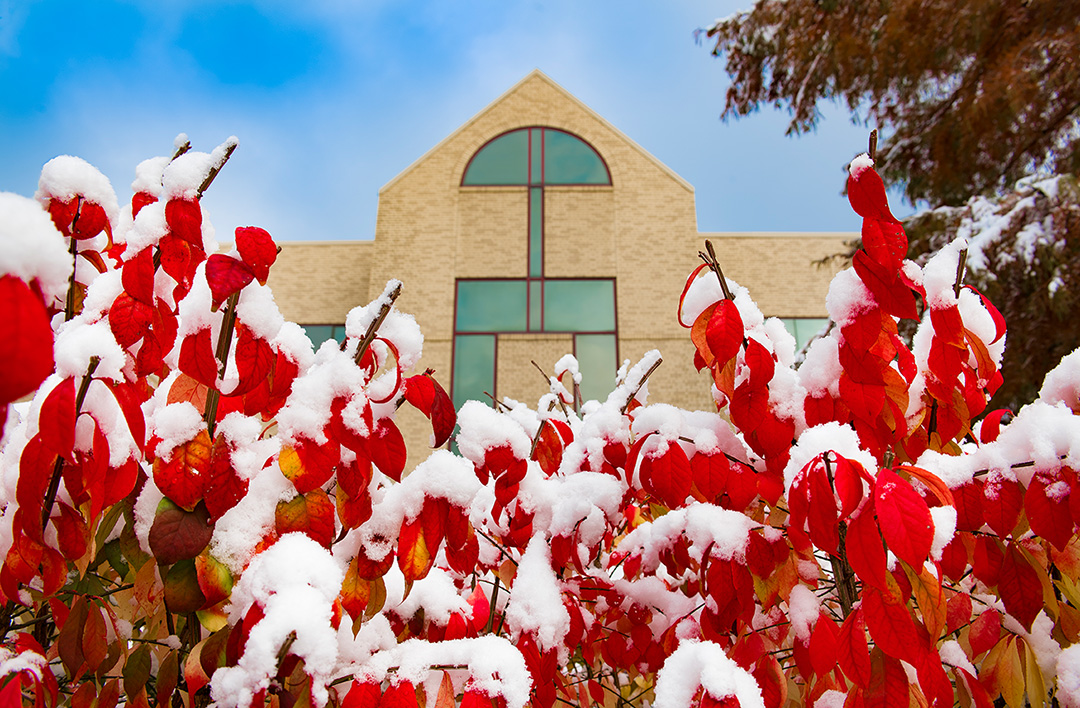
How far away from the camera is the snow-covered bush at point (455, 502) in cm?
101

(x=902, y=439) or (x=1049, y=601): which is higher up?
(x=902, y=439)

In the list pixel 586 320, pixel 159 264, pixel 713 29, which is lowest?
pixel 159 264

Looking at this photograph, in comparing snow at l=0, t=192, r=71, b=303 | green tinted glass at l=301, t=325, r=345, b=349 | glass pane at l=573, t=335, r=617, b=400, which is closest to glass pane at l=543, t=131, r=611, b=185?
glass pane at l=573, t=335, r=617, b=400

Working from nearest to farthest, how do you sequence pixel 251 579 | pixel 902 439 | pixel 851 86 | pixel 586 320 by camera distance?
pixel 251 579 < pixel 902 439 < pixel 851 86 < pixel 586 320

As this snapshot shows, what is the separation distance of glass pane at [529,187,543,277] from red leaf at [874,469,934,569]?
11652 millimetres

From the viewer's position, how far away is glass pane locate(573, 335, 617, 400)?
38.5ft

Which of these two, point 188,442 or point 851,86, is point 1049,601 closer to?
point 188,442

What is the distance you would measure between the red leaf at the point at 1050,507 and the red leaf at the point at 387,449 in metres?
1.14

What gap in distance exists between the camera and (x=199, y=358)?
3.45ft

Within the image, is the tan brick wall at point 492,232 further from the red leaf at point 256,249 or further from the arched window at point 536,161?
the red leaf at point 256,249

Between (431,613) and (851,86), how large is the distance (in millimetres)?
8345

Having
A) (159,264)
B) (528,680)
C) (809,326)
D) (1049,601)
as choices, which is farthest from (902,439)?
(809,326)

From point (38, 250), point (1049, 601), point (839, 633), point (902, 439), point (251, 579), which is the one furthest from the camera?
point (902, 439)

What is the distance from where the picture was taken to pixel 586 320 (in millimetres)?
12273
